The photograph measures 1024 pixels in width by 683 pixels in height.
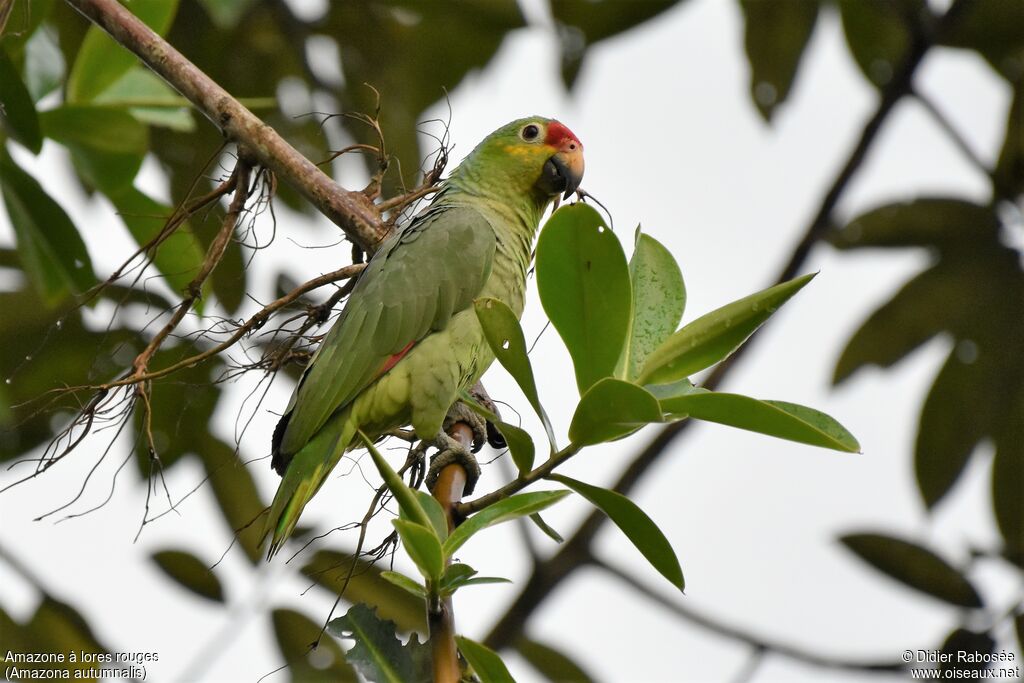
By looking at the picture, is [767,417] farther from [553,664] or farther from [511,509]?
[553,664]

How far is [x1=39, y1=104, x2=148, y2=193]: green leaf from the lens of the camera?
2.33 metres

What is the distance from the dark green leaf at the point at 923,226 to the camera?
2.72m

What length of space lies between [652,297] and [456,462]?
459 mm

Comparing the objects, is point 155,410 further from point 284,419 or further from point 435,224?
point 435,224

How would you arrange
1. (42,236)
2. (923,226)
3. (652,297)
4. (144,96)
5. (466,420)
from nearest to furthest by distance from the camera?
(652,297) → (466,420) → (42,236) → (144,96) → (923,226)

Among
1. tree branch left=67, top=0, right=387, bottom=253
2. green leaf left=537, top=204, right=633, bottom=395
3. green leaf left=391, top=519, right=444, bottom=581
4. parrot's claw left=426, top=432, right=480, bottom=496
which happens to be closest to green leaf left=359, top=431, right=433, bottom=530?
green leaf left=391, top=519, right=444, bottom=581

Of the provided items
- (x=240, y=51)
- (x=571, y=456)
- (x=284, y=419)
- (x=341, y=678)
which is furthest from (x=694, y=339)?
(x=240, y=51)

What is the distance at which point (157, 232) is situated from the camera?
2318 millimetres

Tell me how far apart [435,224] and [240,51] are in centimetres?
148

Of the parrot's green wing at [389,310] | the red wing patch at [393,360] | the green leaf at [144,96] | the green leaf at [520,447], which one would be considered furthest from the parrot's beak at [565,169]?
the green leaf at [520,447]

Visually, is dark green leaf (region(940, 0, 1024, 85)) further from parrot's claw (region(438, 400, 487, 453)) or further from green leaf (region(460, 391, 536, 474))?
green leaf (region(460, 391, 536, 474))

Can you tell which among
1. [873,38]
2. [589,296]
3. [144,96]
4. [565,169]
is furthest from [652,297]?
[873,38]

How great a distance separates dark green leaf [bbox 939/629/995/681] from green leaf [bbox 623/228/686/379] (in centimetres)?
139

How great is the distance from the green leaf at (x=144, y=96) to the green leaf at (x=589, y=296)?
4.84ft
